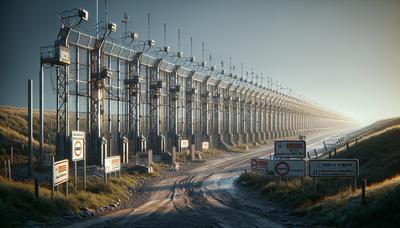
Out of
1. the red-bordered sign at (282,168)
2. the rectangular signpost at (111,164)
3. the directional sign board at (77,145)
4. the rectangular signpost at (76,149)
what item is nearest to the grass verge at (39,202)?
the rectangular signpost at (76,149)

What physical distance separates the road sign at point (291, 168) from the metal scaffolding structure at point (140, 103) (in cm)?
2067

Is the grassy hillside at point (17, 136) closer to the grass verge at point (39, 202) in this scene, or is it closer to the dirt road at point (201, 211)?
the grass verge at point (39, 202)

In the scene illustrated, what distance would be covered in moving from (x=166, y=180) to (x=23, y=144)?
2080 cm

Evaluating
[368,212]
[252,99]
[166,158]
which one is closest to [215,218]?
[368,212]

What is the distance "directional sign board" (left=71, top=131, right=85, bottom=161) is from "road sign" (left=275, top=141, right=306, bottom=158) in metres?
13.1

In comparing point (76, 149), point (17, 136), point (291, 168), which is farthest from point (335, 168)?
point (17, 136)

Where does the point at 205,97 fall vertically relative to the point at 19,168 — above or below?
above

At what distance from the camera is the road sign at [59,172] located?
18797 mm

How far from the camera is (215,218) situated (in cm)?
1741

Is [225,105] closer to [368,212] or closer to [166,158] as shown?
[166,158]

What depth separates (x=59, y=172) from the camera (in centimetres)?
1945

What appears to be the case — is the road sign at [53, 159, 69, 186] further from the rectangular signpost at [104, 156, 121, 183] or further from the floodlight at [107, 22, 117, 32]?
the floodlight at [107, 22, 117, 32]

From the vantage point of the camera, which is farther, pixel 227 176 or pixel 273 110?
pixel 273 110

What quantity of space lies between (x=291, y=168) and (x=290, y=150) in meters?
1.83
